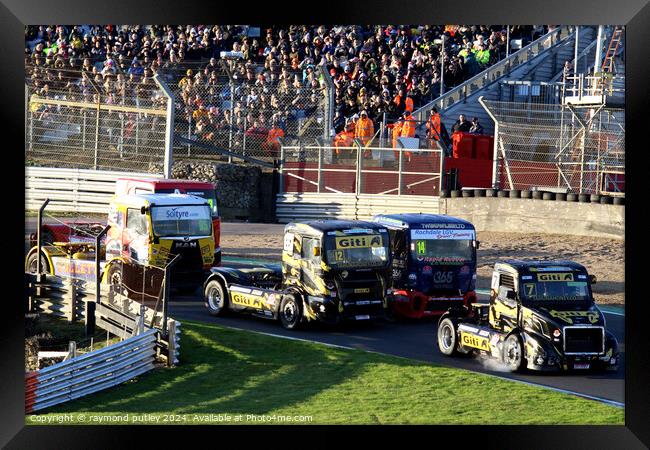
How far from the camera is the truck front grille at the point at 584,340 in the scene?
16297 mm

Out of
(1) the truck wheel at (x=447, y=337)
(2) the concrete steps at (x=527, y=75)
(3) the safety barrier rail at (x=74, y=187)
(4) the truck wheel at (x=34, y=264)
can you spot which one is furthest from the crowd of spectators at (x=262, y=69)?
(1) the truck wheel at (x=447, y=337)

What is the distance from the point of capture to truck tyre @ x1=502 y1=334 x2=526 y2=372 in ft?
53.8

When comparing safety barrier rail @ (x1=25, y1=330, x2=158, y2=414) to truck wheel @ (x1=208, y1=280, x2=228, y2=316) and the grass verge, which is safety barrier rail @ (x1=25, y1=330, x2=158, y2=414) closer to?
the grass verge

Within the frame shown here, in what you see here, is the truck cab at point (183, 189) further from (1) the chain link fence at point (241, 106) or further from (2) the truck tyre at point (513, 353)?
(2) the truck tyre at point (513, 353)

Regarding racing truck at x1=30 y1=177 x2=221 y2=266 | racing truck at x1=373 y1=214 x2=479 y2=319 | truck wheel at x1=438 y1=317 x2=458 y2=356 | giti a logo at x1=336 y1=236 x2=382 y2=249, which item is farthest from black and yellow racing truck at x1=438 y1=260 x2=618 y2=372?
racing truck at x1=30 y1=177 x2=221 y2=266

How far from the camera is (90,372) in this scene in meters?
15.3

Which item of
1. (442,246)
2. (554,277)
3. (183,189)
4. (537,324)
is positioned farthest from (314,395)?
(183,189)

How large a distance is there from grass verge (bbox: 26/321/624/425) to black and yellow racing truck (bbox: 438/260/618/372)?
2.46ft

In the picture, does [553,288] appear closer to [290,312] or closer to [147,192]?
[290,312]

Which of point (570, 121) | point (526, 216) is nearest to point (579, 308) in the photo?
point (526, 216)

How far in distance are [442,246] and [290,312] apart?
10.8ft

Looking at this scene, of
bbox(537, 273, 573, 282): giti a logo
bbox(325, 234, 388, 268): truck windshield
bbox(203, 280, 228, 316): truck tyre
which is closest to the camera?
bbox(537, 273, 573, 282): giti a logo

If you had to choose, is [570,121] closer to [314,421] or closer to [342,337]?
[342,337]

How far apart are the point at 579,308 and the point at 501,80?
18039 mm
